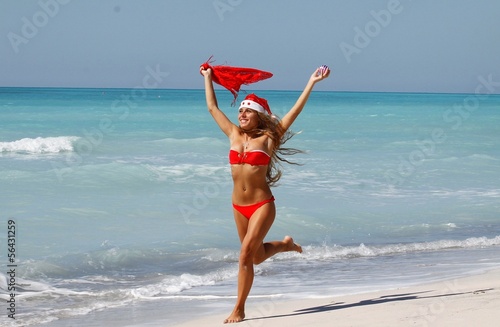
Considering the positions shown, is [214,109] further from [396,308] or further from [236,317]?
[396,308]

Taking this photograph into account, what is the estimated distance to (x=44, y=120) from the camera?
37938mm

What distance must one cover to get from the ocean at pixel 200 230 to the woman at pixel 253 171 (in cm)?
89

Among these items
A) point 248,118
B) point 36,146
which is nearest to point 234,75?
point 248,118

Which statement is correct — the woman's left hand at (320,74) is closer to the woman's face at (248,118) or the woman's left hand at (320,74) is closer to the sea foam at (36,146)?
the woman's face at (248,118)

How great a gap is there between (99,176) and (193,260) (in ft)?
23.5

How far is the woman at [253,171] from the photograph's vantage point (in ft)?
19.0

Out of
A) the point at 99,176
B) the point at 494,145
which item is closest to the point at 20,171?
the point at 99,176

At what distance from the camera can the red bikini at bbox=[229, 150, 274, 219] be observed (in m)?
5.84

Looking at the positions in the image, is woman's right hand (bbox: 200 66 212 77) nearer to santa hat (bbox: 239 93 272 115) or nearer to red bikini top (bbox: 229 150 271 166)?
santa hat (bbox: 239 93 272 115)

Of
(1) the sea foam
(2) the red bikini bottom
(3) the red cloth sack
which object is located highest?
(1) the sea foam

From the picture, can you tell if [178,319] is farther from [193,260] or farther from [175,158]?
[175,158]

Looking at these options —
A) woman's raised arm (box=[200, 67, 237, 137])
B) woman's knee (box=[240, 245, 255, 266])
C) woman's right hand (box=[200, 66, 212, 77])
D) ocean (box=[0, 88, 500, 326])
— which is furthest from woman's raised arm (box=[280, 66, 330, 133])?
ocean (box=[0, 88, 500, 326])

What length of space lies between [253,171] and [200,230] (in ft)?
17.0

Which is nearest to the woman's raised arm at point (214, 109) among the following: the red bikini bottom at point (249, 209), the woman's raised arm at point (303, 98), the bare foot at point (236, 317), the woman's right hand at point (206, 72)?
the woman's right hand at point (206, 72)
